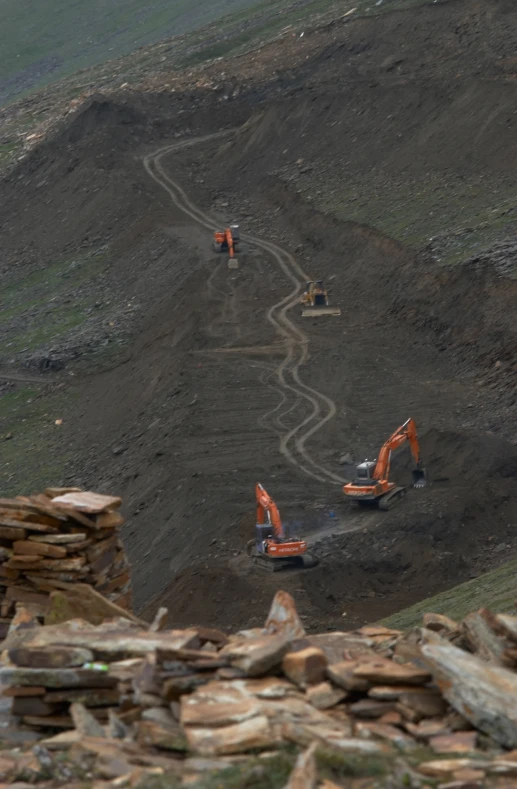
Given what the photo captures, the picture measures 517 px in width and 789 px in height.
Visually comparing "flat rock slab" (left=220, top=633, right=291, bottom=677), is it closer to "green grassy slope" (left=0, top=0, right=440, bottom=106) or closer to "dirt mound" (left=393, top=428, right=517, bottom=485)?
"dirt mound" (left=393, top=428, right=517, bottom=485)

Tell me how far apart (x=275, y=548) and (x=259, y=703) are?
14.9 meters

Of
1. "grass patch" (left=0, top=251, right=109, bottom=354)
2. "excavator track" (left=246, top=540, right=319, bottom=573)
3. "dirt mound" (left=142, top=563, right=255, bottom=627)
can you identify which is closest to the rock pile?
"dirt mound" (left=142, top=563, right=255, bottom=627)

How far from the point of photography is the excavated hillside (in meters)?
26.6

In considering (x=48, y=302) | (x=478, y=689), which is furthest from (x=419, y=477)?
(x=48, y=302)

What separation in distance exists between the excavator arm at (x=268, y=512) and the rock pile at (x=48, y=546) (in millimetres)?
10565

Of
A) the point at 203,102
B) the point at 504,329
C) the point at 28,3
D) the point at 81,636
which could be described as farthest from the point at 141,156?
the point at 28,3

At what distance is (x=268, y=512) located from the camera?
83.8 feet

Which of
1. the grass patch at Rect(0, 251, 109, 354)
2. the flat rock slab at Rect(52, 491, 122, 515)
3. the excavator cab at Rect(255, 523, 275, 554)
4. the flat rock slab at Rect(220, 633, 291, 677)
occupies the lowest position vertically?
the grass patch at Rect(0, 251, 109, 354)

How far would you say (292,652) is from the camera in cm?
1039

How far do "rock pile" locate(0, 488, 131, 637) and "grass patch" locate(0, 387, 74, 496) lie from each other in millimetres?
21480

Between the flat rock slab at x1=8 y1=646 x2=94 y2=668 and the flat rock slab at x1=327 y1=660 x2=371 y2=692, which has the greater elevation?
the flat rock slab at x1=8 y1=646 x2=94 y2=668

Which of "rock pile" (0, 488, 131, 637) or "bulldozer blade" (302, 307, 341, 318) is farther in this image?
"bulldozer blade" (302, 307, 341, 318)

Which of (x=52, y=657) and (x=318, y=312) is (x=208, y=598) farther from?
(x=318, y=312)

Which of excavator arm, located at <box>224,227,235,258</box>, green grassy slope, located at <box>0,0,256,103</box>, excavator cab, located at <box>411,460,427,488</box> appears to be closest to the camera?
excavator cab, located at <box>411,460,427,488</box>
